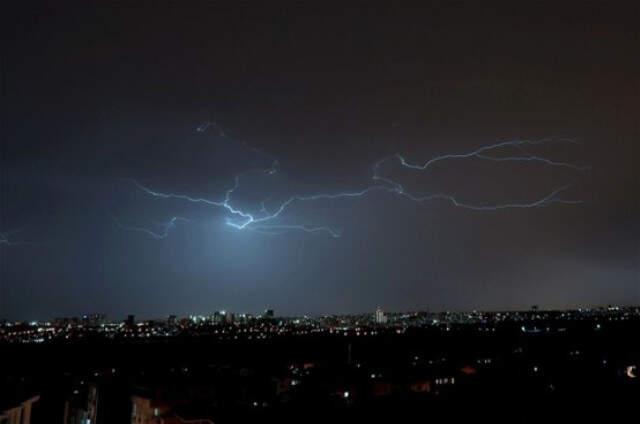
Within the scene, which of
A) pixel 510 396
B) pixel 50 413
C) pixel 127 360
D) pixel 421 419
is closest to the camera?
pixel 421 419

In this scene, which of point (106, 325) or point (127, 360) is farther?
point (106, 325)

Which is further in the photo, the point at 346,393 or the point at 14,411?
the point at 346,393

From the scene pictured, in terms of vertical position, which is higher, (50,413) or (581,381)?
(581,381)

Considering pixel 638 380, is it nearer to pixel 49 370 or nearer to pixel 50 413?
pixel 50 413

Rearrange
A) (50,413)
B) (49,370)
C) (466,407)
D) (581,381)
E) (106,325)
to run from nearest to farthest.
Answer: (466,407), (581,381), (50,413), (49,370), (106,325)

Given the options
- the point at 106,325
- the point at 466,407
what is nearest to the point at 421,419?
the point at 466,407

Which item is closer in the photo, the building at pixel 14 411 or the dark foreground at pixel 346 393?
the building at pixel 14 411

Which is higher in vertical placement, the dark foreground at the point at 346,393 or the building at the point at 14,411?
the building at the point at 14,411

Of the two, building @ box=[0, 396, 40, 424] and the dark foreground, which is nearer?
building @ box=[0, 396, 40, 424]

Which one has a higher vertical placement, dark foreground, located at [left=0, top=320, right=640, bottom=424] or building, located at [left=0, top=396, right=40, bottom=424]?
building, located at [left=0, top=396, right=40, bottom=424]

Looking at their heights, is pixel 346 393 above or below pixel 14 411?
below
